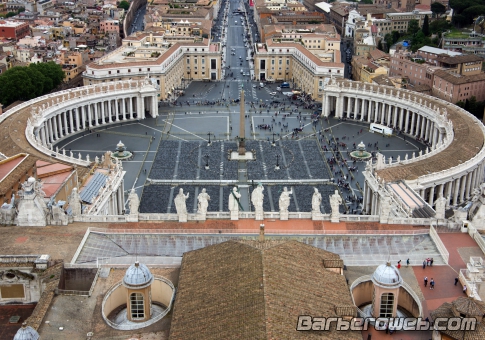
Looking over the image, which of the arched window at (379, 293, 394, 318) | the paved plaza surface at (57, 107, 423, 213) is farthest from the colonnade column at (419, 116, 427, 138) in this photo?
the arched window at (379, 293, 394, 318)

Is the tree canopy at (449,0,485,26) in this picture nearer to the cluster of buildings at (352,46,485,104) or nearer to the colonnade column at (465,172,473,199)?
the cluster of buildings at (352,46,485,104)

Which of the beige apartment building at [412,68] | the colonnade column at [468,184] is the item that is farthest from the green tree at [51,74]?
the colonnade column at [468,184]

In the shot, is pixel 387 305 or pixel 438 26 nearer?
pixel 387 305

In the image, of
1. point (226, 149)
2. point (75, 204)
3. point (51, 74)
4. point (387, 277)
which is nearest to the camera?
point (387, 277)

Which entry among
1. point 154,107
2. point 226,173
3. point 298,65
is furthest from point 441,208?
point 298,65

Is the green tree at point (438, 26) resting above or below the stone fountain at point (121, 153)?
above

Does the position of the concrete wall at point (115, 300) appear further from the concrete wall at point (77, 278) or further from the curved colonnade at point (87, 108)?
the curved colonnade at point (87, 108)

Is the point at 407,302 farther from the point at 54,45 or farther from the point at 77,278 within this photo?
the point at 54,45

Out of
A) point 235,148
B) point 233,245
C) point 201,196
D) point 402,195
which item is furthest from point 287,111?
point 233,245
